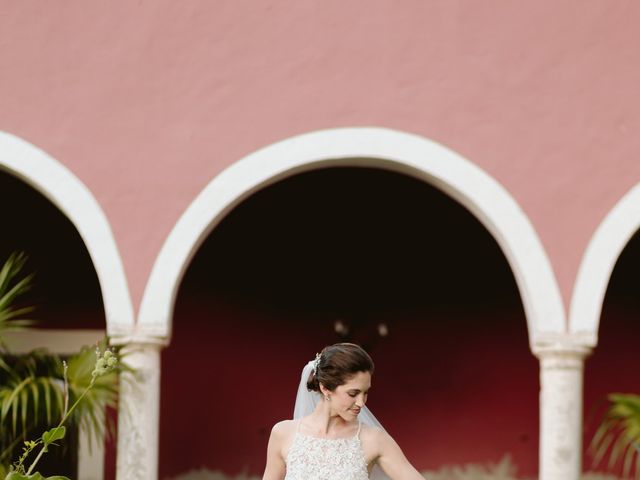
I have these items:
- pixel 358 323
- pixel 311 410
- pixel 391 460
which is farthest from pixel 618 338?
pixel 391 460

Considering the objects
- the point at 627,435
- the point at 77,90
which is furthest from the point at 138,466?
the point at 627,435

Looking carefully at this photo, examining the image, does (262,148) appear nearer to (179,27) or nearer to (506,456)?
(179,27)

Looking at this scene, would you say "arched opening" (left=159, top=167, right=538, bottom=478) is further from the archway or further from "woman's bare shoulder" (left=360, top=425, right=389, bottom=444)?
"woman's bare shoulder" (left=360, top=425, right=389, bottom=444)

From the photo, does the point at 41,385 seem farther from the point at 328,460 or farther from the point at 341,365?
the point at 341,365

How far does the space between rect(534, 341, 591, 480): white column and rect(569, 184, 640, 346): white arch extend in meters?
0.13

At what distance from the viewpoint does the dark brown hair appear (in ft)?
11.7

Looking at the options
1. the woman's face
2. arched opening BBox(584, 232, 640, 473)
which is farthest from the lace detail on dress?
arched opening BBox(584, 232, 640, 473)

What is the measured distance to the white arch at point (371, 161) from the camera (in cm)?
637

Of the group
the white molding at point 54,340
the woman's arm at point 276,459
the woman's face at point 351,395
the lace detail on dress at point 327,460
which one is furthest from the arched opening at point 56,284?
the woman's face at point 351,395

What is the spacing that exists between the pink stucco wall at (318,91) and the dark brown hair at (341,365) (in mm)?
2962

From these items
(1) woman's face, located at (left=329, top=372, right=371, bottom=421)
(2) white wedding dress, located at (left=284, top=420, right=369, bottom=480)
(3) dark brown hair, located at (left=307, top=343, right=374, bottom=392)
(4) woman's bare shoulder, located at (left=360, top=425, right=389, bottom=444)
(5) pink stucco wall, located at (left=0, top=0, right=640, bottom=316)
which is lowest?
(2) white wedding dress, located at (left=284, top=420, right=369, bottom=480)

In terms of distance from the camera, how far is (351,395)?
3.61 m

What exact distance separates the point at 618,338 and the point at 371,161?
8.83 ft

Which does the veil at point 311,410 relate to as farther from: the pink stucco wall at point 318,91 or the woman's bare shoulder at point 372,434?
the pink stucco wall at point 318,91
